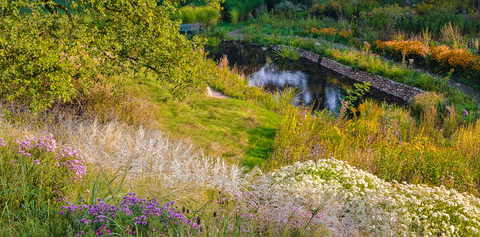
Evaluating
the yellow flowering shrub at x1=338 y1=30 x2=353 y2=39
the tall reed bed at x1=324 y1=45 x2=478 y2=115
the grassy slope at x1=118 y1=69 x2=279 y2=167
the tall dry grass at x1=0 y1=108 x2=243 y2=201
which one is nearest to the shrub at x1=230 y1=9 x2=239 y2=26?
the yellow flowering shrub at x1=338 y1=30 x2=353 y2=39

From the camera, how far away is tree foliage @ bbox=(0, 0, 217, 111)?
3824mm

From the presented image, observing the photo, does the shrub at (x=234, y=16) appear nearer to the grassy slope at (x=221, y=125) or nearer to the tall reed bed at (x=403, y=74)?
the tall reed bed at (x=403, y=74)

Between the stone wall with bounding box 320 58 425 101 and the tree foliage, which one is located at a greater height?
the tree foliage

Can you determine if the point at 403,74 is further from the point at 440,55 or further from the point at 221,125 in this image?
the point at 221,125

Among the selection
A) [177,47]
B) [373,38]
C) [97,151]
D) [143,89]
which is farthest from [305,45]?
[97,151]

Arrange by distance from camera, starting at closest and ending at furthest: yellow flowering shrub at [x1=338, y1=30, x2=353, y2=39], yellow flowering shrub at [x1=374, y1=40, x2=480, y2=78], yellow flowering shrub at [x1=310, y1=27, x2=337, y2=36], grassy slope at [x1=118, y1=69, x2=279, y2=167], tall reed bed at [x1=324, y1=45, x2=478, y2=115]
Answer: grassy slope at [x1=118, y1=69, x2=279, y2=167] < tall reed bed at [x1=324, y1=45, x2=478, y2=115] < yellow flowering shrub at [x1=374, y1=40, x2=480, y2=78] < yellow flowering shrub at [x1=338, y1=30, x2=353, y2=39] < yellow flowering shrub at [x1=310, y1=27, x2=337, y2=36]

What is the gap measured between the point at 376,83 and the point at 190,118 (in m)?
8.15

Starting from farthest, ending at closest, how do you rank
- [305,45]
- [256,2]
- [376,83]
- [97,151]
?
[256,2] → [305,45] → [376,83] → [97,151]

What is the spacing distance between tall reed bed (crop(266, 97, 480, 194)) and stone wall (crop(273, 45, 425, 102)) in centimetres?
448

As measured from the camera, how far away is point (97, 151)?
14.7 feet

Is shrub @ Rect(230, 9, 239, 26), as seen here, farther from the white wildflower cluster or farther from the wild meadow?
the white wildflower cluster

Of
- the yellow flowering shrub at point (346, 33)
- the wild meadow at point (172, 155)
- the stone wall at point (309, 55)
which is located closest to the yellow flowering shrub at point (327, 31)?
the yellow flowering shrub at point (346, 33)

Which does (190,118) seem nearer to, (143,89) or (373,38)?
(143,89)

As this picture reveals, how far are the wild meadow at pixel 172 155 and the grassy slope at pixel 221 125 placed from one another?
38mm
